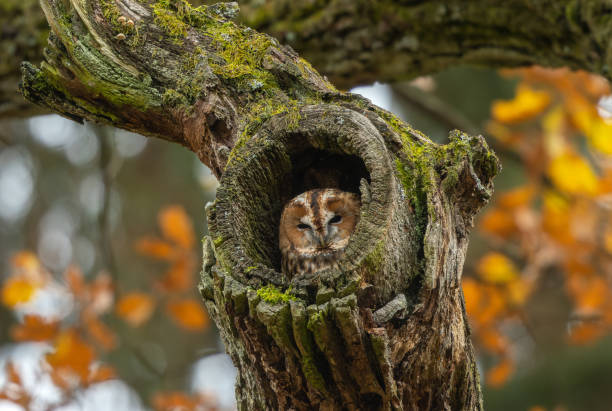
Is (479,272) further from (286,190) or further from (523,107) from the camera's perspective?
(286,190)

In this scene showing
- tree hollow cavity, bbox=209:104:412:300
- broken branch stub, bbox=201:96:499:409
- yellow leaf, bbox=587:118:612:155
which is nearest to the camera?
broken branch stub, bbox=201:96:499:409

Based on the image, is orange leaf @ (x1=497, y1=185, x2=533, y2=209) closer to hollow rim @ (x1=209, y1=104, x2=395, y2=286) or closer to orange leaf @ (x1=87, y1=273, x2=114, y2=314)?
orange leaf @ (x1=87, y1=273, x2=114, y2=314)

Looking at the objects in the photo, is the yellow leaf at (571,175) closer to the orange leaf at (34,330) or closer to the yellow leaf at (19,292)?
the orange leaf at (34,330)

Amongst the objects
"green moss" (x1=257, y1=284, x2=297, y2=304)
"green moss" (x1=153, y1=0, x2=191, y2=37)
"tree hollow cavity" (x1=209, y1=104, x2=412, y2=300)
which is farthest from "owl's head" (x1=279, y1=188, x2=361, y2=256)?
"green moss" (x1=257, y1=284, x2=297, y2=304)

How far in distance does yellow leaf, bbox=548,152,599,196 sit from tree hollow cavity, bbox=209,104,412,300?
3807 millimetres

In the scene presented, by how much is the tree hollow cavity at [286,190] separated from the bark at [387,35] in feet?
3.29

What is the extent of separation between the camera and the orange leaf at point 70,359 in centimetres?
426

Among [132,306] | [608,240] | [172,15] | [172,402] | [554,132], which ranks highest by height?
[554,132]

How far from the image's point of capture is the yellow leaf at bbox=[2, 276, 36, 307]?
4.89 meters

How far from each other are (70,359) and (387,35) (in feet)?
10.4

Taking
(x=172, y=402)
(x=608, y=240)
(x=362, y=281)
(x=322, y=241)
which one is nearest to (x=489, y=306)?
(x=608, y=240)

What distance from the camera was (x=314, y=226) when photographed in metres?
2.93

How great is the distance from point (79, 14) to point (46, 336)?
3.05 metres

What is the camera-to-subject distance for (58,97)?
7.67ft
